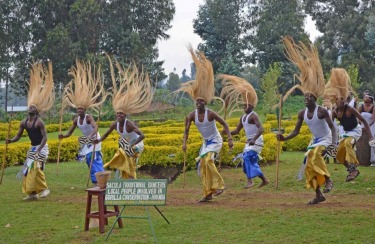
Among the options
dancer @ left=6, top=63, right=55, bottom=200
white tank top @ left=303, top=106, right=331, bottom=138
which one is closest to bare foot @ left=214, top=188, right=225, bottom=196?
white tank top @ left=303, top=106, right=331, bottom=138

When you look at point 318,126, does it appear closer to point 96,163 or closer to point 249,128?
point 249,128

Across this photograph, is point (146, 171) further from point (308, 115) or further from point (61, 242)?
point (61, 242)

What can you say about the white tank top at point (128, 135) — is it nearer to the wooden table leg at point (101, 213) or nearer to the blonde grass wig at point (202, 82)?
the blonde grass wig at point (202, 82)

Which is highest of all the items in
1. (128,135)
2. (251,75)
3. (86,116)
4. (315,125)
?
(251,75)

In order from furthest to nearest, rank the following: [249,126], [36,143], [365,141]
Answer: [365,141]
[249,126]
[36,143]

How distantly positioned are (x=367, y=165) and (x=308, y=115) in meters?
5.81

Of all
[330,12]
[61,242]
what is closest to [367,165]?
[61,242]

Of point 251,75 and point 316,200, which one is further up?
point 251,75

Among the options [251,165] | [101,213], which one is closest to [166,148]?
[251,165]

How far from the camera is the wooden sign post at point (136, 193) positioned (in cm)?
790

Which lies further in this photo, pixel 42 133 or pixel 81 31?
pixel 81 31

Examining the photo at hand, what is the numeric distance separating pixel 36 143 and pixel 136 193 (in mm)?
4833

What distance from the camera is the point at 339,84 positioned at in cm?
1105

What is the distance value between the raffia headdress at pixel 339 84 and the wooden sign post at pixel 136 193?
15.2 ft
